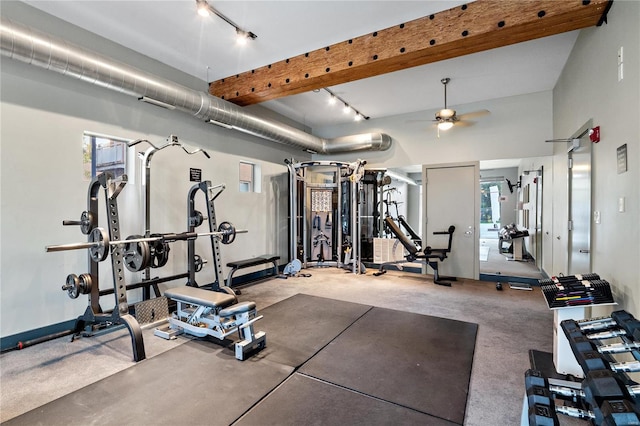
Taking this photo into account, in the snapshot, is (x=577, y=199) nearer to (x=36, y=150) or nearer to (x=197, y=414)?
(x=197, y=414)

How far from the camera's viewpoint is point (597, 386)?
1.29m

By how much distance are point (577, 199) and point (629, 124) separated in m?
1.68

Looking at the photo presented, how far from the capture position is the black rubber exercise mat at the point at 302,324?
2.96 metres

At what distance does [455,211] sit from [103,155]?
20.2 feet

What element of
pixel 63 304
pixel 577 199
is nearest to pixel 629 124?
pixel 577 199

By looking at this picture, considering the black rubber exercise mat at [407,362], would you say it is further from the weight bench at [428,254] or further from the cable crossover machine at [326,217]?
the cable crossover machine at [326,217]

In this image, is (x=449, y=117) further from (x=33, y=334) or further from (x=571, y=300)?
(x=33, y=334)

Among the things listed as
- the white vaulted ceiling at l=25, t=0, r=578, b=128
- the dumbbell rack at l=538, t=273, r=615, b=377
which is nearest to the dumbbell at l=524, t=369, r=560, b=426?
the dumbbell rack at l=538, t=273, r=615, b=377

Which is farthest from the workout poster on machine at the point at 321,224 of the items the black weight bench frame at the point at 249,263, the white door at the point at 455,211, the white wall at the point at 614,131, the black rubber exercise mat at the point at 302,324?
the white wall at the point at 614,131

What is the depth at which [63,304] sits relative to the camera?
3436 mm

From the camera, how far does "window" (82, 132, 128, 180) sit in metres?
3.76

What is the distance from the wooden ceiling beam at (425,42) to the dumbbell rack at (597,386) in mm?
2677

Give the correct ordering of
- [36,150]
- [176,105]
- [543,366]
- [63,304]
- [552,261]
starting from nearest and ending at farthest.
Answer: [543,366] < [36,150] < [63,304] < [176,105] < [552,261]

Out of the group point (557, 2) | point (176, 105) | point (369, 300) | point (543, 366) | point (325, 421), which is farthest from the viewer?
point (369, 300)
